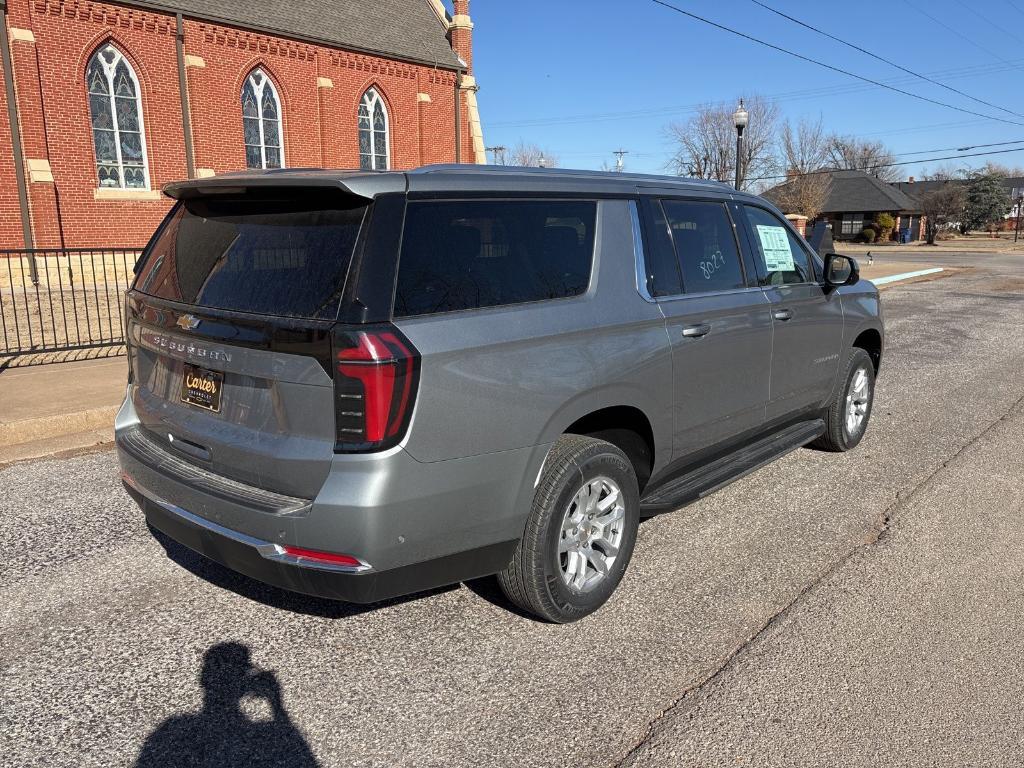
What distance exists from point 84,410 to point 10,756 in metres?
4.89

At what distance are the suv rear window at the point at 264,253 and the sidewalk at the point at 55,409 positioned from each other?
3.68 meters

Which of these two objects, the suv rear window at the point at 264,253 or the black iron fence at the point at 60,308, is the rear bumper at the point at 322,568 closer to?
the suv rear window at the point at 264,253

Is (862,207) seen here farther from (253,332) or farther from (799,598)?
(253,332)

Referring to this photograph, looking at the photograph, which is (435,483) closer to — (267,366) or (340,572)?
(340,572)

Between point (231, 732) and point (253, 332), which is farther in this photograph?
point (253, 332)

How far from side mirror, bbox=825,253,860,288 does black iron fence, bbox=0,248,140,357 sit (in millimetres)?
6598

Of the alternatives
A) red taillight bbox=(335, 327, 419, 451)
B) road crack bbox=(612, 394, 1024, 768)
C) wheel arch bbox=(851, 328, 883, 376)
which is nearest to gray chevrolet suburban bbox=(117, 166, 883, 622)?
red taillight bbox=(335, 327, 419, 451)

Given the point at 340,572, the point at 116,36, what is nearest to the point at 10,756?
the point at 340,572

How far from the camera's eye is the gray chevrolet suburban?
275 cm

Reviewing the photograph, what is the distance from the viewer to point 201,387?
317cm

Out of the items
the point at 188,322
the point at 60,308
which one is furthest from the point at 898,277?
the point at 188,322

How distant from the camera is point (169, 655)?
10.6 feet

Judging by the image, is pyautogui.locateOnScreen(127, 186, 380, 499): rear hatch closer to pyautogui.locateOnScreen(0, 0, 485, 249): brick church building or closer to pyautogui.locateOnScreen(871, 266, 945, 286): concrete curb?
pyautogui.locateOnScreen(0, 0, 485, 249): brick church building

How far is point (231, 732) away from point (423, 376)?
141cm
